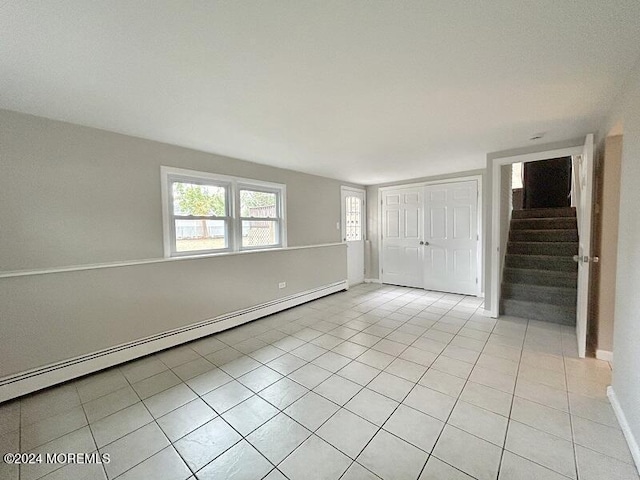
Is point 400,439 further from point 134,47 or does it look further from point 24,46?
point 24,46

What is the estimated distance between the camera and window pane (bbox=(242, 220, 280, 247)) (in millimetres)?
3713

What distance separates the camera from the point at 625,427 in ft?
5.11

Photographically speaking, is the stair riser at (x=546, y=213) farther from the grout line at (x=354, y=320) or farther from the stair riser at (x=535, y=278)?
the grout line at (x=354, y=320)

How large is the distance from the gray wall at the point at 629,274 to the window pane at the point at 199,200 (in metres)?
3.68

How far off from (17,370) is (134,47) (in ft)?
8.14

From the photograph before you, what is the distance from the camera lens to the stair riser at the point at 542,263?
3.66 metres

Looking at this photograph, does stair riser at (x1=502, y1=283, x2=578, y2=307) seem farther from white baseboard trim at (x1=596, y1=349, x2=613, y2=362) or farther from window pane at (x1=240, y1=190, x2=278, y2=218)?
window pane at (x1=240, y1=190, x2=278, y2=218)

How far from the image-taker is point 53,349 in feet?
6.96

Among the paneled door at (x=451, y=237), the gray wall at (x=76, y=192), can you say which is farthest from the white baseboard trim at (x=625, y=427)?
the gray wall at (x=76, y=192)

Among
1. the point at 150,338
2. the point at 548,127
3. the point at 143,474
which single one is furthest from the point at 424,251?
the point at 143,474

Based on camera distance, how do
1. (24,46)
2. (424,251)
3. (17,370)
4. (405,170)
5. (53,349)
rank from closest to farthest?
1. (24,46)
2. (17,370)
3. (53,349)
4. (405,170)
5. (424,251)

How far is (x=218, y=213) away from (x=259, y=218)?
0.63m

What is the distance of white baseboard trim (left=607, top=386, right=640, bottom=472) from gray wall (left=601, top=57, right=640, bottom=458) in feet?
0.11

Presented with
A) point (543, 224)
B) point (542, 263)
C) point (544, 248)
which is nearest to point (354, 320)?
point (542, 263)
